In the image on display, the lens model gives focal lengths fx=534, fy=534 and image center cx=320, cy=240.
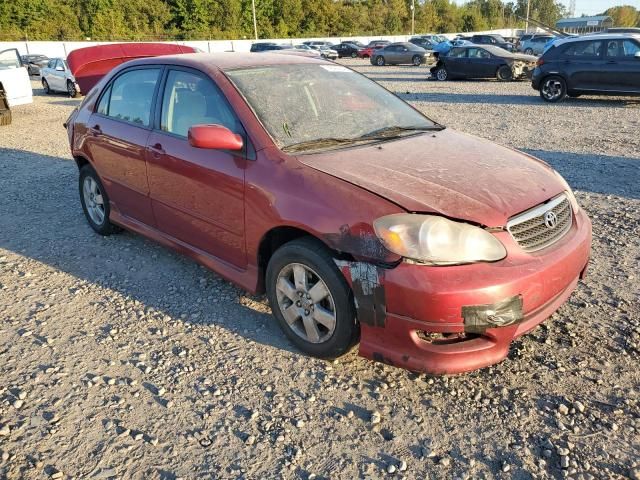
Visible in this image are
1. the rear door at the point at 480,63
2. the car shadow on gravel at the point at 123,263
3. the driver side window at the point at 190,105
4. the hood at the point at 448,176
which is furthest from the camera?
the rear door at the point at 480,63

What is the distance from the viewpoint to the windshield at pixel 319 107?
335 centimetres

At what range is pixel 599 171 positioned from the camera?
6.81m

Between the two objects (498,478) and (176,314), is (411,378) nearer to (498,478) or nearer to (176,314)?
(498,478)

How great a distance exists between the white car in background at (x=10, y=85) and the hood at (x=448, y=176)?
38.3ft

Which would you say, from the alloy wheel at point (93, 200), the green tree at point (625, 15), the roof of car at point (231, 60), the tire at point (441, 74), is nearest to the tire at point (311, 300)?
the roof of car at point (231, 60)

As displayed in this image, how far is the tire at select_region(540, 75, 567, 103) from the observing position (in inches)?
531

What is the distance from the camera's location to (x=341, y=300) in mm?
2764

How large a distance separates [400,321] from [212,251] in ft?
5.20

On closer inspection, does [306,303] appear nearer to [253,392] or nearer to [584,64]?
[253,392]

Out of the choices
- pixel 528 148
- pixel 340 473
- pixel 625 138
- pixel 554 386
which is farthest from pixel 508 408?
pixel 625 138

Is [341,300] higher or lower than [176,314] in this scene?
higher

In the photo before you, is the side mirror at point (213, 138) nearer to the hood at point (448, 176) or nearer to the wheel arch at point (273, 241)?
the hood at point (448, 176)

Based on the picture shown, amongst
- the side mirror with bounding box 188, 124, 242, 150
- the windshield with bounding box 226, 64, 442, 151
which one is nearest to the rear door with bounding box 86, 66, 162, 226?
the windshield with bounding box 226, 64, 442, 151

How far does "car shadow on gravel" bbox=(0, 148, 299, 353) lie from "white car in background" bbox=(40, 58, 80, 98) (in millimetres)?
13153
